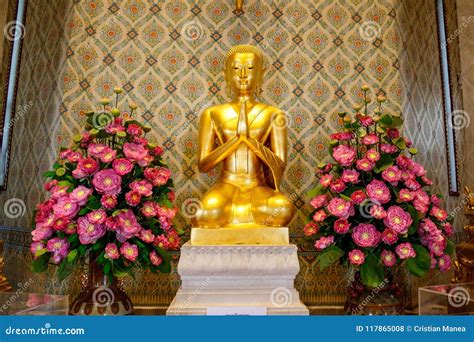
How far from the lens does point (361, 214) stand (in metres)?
2.21

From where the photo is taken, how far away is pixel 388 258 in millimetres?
2121

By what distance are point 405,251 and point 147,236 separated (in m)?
1.30

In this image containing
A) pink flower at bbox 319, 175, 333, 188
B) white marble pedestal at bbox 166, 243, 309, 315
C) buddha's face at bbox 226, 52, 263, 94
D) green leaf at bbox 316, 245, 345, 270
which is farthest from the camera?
buddha's face at bbox 226, 52, 263, 94

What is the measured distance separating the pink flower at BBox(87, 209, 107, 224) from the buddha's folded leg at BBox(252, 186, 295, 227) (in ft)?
2.54

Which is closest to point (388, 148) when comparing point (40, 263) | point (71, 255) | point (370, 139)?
point (370, 139)

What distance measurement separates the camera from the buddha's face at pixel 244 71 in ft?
8.68

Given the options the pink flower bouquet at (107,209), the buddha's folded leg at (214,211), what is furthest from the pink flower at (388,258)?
the pink flower bouquet at (107,209)

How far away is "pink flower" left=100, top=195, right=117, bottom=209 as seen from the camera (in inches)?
80.7

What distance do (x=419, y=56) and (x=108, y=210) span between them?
8.46 ft

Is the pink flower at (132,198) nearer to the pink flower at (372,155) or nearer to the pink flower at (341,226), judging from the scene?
the pink flower at (341,226)

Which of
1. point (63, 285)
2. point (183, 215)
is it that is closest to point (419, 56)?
point (183, 215)

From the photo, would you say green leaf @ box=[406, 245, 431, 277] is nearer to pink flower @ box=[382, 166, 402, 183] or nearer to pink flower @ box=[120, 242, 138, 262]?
pink flower @ box=[382, 166, 402, 183]

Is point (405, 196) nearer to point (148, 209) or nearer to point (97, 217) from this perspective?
point (148, 209)

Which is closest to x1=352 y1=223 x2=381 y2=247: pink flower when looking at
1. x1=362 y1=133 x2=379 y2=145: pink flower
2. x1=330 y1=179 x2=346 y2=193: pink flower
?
x1=330 y1=179 x2=346 y2=193: pink flower
